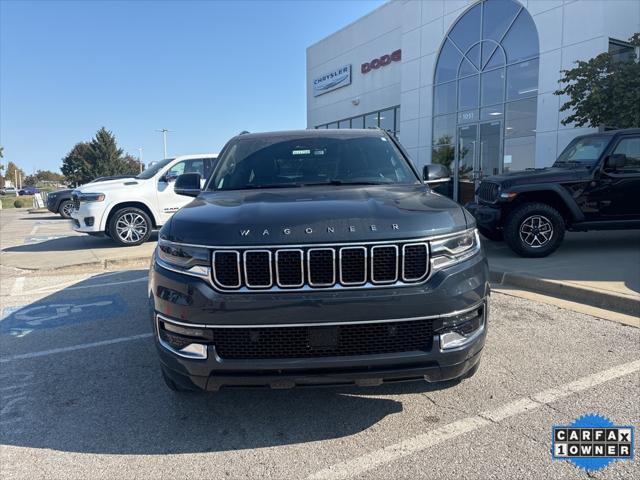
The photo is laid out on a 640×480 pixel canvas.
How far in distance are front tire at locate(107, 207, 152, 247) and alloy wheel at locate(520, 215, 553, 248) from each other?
732 centimetres

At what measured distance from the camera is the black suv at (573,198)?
23.3 feet

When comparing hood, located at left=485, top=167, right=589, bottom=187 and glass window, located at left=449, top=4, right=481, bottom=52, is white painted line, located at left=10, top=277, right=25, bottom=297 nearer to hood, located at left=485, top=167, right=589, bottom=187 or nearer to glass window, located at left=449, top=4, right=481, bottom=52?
hood, located at left=485, top=167, right=589, bottom=187

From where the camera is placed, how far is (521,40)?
536 inches

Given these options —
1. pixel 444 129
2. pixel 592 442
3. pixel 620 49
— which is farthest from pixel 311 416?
pixel 444 129

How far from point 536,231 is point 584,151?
5.49 feet

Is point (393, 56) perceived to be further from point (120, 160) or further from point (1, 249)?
point (120, 160)

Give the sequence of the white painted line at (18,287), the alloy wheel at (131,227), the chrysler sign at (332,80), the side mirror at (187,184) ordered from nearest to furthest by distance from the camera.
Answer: the side mirror at (187,184) < the white painted line at (18,287) < the alloy wheel at (131,227) < the chrysler sign at (332,80)

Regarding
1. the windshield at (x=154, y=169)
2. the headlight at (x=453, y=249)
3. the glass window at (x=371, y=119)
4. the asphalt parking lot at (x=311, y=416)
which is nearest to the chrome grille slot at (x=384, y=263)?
the headlight at (x=453, y=249)

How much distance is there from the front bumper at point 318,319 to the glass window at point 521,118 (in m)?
12.6

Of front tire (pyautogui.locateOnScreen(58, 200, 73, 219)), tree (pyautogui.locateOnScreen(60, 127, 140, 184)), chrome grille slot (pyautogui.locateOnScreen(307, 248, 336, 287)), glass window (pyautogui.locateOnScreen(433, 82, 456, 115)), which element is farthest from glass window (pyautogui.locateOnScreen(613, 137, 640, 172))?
tree (pyautogui.locateOnScreen(60, 127, 140, 184))

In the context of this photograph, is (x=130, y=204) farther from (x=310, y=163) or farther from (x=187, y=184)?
(x=310, y=163)

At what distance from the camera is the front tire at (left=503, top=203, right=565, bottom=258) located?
7.09 m

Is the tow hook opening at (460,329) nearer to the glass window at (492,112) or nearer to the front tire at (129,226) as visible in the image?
the front tire at (129,226)

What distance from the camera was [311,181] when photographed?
3641 millimetres
